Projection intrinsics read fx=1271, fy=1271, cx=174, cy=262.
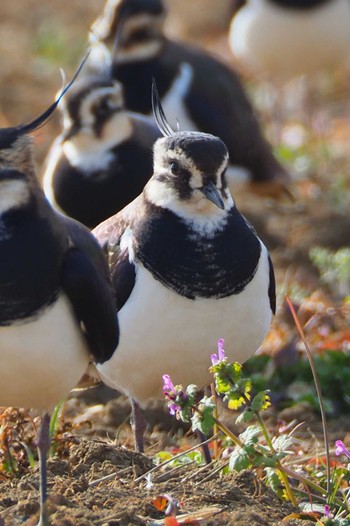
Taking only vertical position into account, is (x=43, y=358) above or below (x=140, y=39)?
above

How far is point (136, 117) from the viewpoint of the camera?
6.54 meters

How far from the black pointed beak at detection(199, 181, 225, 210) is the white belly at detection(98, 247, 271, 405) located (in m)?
0.35

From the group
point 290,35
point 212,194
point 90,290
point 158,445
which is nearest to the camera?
point 90,290

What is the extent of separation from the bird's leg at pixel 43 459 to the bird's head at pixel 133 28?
4.06 metres

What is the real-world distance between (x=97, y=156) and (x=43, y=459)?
267 centimetres

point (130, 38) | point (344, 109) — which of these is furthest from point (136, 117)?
point (344, 109)

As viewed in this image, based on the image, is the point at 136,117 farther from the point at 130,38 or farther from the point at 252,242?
the point at 252,242

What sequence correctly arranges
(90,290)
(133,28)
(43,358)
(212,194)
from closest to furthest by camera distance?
(43,358) → (90,290) → (212,194) → (133,28)

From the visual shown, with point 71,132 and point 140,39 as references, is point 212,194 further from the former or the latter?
point 140,39

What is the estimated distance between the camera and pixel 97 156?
20.3ft

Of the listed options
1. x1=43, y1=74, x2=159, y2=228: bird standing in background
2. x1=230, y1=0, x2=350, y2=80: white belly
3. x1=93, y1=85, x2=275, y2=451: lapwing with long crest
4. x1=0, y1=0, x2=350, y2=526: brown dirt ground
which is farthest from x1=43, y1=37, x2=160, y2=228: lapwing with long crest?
x1=230, y1=0, x2=350, y2=80: white belly

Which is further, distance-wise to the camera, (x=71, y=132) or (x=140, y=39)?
(x=140, y=39)

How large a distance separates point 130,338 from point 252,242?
569 millimetres

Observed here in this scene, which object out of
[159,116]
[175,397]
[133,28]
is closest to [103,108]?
[159,116]
